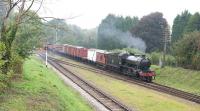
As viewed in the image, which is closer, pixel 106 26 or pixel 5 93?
pixel 5 93

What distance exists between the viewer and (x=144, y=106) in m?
28.0

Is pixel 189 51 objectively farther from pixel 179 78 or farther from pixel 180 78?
pixel 180 78

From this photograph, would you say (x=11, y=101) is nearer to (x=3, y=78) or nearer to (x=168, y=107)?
(x=3, y=78)

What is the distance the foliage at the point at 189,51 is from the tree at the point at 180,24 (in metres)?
27.9

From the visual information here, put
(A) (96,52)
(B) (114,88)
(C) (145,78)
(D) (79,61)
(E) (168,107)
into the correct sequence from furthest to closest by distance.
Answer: (D) (79,61)
(A) (96,52)
(C) (145,78)
(B) (114,88)
(E) (168,107)

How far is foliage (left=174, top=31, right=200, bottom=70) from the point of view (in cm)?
5209

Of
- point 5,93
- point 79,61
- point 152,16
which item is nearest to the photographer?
point 5,93

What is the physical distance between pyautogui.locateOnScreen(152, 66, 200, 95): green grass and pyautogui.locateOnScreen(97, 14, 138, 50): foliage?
27.4 m

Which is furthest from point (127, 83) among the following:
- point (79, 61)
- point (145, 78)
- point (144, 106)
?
point (79, 61)

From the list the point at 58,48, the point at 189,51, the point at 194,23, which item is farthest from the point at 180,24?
the point at 189,51

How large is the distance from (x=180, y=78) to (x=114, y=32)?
167ft

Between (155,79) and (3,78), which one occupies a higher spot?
(3,78)

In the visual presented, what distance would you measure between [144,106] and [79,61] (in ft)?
170

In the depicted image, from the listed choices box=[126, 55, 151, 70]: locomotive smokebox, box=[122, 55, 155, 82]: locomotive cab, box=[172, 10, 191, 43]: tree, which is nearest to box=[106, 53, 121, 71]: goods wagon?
box=[122, 55, 155, 82]: locomotive cab
